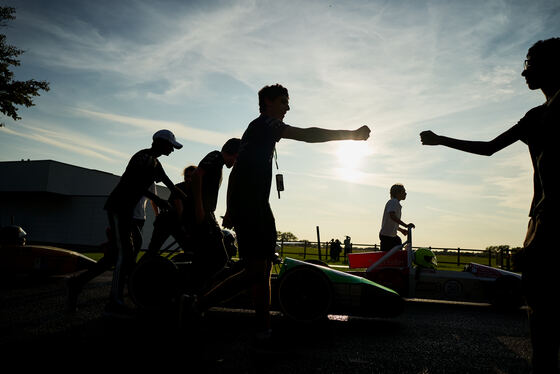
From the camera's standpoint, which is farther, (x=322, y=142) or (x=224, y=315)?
(x=224, y=315)

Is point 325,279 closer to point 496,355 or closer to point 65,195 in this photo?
point 496,355

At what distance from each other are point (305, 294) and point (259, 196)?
1486mm

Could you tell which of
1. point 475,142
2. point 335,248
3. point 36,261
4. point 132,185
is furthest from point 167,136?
point 335,248

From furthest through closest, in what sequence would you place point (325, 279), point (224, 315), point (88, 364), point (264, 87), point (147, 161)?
point (224, 315) → point (147, 161) → point (325, 279) → point (264, 87) → point (88, 364)

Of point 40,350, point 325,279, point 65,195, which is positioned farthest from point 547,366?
point 65,195

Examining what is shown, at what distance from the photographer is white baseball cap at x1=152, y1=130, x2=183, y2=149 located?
13.6 ft

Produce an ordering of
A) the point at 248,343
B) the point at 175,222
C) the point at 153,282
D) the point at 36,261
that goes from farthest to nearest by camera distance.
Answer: the point at 36,261, the point at 175,222, the point at 153,282, the point at 248,343

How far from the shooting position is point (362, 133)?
2574mm

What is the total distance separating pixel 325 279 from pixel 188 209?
1762mm

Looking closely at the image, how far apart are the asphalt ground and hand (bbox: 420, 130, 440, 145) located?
1442 mm

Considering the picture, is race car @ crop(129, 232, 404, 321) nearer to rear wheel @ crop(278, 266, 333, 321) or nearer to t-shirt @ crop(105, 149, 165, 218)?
rear wheel @ crop(278, 266, 333, 321)

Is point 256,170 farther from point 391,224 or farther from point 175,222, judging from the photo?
point 391,224

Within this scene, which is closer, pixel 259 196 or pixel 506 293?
pixel 259 196

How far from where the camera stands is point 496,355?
2.92 metres
